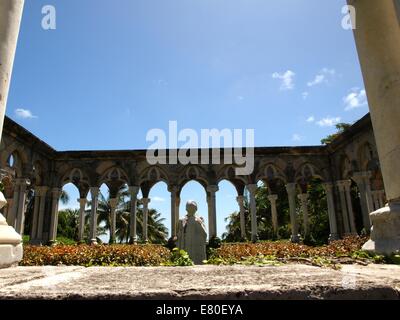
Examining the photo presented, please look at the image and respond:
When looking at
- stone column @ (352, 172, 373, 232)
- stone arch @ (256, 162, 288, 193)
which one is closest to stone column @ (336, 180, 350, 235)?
stone column @ (352, 172, 373, 232)

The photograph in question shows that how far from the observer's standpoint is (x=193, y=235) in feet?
26.7

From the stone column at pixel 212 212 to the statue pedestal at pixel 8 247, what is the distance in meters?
16.2

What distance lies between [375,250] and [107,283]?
3712 millimetres

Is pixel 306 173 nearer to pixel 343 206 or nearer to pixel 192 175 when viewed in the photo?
pixel 343 206

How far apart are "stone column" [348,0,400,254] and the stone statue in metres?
4.47

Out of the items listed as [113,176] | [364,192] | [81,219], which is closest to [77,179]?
[113,176]

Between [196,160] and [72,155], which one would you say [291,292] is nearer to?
[196,160]

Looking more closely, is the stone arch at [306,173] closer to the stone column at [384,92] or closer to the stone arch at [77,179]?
the stone arch at [77,179]

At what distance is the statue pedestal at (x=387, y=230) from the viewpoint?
371 centimetres

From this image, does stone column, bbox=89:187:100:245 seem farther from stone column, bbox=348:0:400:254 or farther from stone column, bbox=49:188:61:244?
stone column, bbox=348:0:400:254

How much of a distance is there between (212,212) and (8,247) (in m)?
17.2

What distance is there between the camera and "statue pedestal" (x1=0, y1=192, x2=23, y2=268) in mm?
3135

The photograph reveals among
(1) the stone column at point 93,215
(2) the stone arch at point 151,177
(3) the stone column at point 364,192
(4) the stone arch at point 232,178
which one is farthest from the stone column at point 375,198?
(1) the stone column at point 93,215
